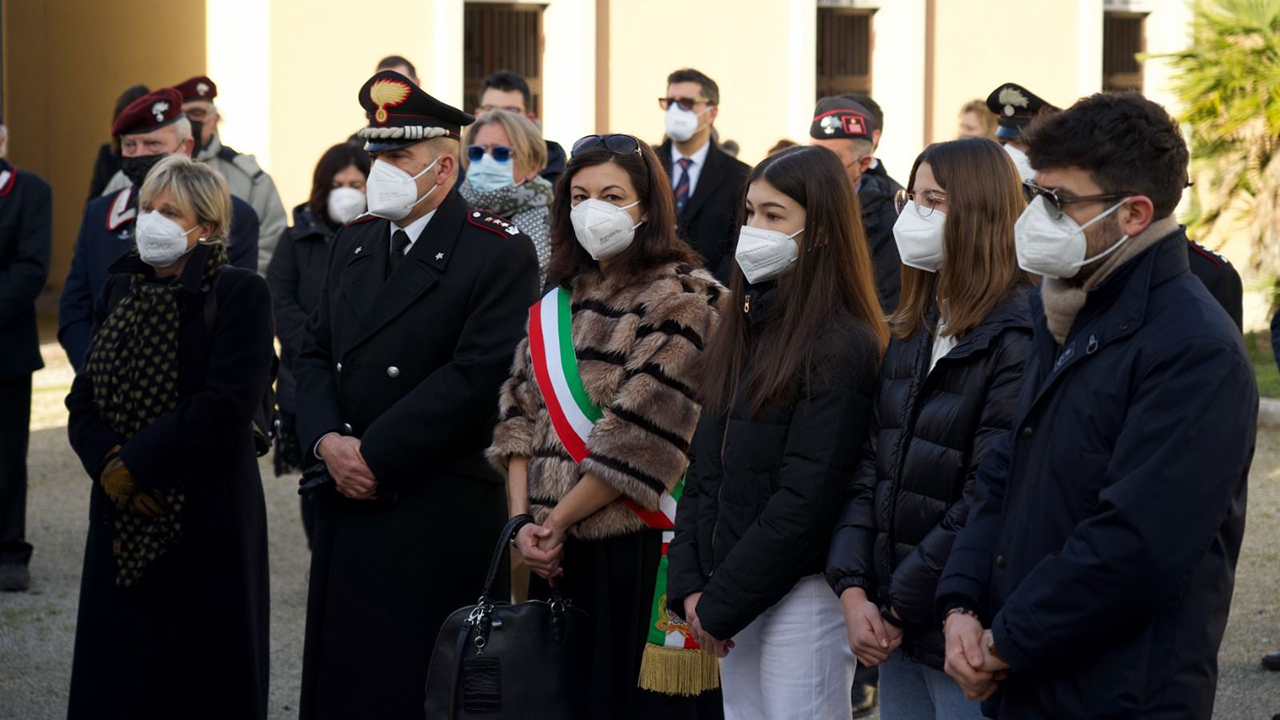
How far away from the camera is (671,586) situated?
389 cm

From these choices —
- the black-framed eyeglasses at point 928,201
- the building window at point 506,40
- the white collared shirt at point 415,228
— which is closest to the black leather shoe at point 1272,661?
the black-framed eyeglasses at point 928,201

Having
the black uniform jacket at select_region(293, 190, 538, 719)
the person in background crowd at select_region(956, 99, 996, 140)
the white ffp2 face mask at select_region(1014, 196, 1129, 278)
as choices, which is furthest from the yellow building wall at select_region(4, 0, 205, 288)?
the white ffp2 face mask at select_region(1014, 196, 1129, 278)

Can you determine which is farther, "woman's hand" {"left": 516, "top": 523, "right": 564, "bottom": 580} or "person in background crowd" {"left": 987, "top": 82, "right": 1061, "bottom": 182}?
"person in background crowd" {"left": 987, "top": 82, "right": 1061, "bottom": 182}

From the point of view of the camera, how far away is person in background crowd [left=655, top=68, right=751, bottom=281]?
7328mm

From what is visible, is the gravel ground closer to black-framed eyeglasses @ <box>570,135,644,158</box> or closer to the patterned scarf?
the patterned scarf

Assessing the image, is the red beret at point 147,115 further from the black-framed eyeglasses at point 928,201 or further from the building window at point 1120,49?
the building window at point 1120,49

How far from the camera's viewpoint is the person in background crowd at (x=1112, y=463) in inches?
Result: 106

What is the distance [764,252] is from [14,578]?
4975mm

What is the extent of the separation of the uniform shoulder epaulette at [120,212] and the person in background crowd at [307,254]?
2.36 ft

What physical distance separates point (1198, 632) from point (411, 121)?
285 cm

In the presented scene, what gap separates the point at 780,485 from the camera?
3.68 meters

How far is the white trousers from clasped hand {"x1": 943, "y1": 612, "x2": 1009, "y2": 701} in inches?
26.6

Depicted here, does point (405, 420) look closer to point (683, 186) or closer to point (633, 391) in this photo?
point (633, 391)

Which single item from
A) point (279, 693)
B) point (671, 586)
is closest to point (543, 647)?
point (671, 586)
